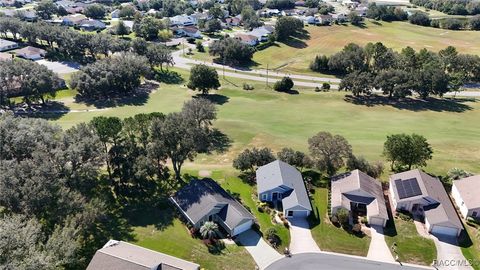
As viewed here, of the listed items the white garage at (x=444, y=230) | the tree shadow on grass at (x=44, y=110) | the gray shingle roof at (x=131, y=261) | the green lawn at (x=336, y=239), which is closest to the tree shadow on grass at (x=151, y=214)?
the gray shingle roof at (x=131, y=261)

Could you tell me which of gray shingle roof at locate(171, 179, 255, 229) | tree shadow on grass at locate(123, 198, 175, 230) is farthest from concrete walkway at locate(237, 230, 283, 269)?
tree shadow on grass at locate(123, 198, 175, 230)

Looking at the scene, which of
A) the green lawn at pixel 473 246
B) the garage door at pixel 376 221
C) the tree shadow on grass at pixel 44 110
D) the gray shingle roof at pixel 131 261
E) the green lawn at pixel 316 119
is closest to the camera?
the gray shingle roof at pixel 131 261

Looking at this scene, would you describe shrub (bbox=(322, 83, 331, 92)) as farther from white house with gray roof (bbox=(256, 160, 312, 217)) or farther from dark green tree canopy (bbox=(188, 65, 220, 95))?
white house with gray roof (bbox=(256, 160, 312, 217))

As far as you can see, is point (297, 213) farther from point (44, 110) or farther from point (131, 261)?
point (44, 110)

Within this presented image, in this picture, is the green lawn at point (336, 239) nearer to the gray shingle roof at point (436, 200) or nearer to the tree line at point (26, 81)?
the gray shingle roof at point (436, 200)

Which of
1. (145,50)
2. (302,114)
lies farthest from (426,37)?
(145,50)

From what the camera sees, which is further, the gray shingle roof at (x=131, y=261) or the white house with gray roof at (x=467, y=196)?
the white house with gray roof at (x=467, y=196)

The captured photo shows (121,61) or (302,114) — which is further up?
(121,61)

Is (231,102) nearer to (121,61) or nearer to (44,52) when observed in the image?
(121,61)

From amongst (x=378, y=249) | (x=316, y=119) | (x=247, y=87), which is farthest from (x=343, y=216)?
(x=247, y=87)
